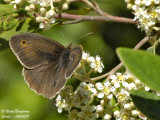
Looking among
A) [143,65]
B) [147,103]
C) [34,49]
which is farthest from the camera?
[34,49]

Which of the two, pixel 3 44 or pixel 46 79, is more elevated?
pixel 3 44

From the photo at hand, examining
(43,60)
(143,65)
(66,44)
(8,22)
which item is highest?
(143,65)

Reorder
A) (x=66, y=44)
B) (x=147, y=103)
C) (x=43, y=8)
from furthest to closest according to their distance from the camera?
(x=66, y=44) → (x=43, y=8) → (x=147, y=103)

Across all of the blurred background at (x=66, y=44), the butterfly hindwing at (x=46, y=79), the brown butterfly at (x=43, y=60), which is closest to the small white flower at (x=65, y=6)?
the brown butterfly at (x=43, y=60)

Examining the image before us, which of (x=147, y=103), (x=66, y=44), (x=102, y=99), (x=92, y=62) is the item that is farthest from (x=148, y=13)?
(x=66, y=44)

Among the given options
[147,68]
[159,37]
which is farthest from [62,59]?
[147,68]

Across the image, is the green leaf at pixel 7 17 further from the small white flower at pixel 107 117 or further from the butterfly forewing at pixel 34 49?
the small white flower at pixel 107 117

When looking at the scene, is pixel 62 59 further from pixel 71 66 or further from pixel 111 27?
pixel 111 27

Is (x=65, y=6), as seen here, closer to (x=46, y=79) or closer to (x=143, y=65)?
(x=46, y=79)
